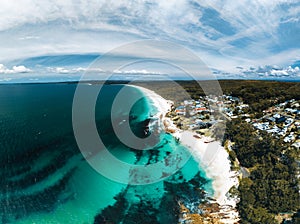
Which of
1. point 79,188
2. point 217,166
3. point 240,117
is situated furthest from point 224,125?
point 79,188

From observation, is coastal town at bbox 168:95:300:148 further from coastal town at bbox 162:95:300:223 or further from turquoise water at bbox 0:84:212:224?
turquoise water at bbox 0:84:212:224

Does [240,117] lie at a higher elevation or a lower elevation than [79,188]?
higher

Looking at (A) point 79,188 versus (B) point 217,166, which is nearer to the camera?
(A) point 79,188

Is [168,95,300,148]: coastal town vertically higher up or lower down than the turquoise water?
higher up

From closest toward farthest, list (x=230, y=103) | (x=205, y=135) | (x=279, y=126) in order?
1. (x=279, y=126)
2. (x=205, y=135)
3. (x=230, y=103)

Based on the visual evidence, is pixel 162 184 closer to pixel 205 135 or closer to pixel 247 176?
pixel 247 176

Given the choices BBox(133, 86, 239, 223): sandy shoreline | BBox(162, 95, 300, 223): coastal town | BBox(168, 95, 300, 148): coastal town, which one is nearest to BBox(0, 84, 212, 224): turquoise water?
BBox(133, 86, 239, 223): sandy shoreline

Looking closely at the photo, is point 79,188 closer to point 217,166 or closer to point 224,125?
point 217,166

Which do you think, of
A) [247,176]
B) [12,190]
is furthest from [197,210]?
[12,190]
